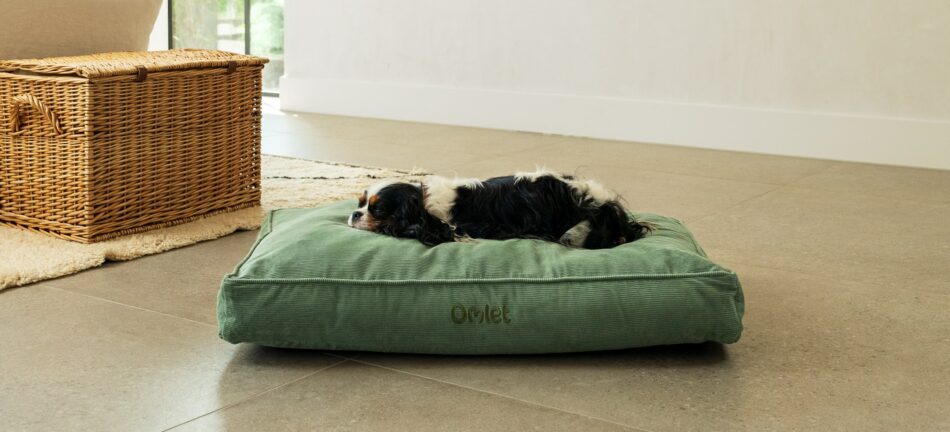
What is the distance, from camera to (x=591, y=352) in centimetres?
200

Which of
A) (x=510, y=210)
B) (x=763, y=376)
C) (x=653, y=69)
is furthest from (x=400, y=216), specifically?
(x=653, y=69)

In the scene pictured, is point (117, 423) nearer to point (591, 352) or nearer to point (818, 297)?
point (591, 352)

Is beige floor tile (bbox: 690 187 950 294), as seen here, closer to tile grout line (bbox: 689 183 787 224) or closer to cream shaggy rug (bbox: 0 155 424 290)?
tile grout line (bbox: 689 183 787 224)

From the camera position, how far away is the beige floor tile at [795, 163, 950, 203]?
3828 millimetres

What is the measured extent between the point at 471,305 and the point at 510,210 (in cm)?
46

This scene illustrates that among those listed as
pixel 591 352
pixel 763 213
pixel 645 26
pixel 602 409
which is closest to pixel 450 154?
pixel 645 26

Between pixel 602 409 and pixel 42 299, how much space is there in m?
1.32

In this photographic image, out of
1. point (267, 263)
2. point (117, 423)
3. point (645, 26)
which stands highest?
point (645, 26)

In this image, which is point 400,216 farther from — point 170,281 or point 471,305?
point 170,281

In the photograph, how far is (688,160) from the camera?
4492 millimetres

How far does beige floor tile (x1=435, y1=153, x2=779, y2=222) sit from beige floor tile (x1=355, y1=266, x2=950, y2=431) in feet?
3.78

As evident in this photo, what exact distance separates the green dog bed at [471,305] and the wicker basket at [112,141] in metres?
0.98

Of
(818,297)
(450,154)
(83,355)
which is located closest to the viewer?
(83,355)

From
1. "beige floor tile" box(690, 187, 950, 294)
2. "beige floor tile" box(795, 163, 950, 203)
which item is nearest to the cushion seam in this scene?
"beige floor tile" box(690, 187, 950, 294)
